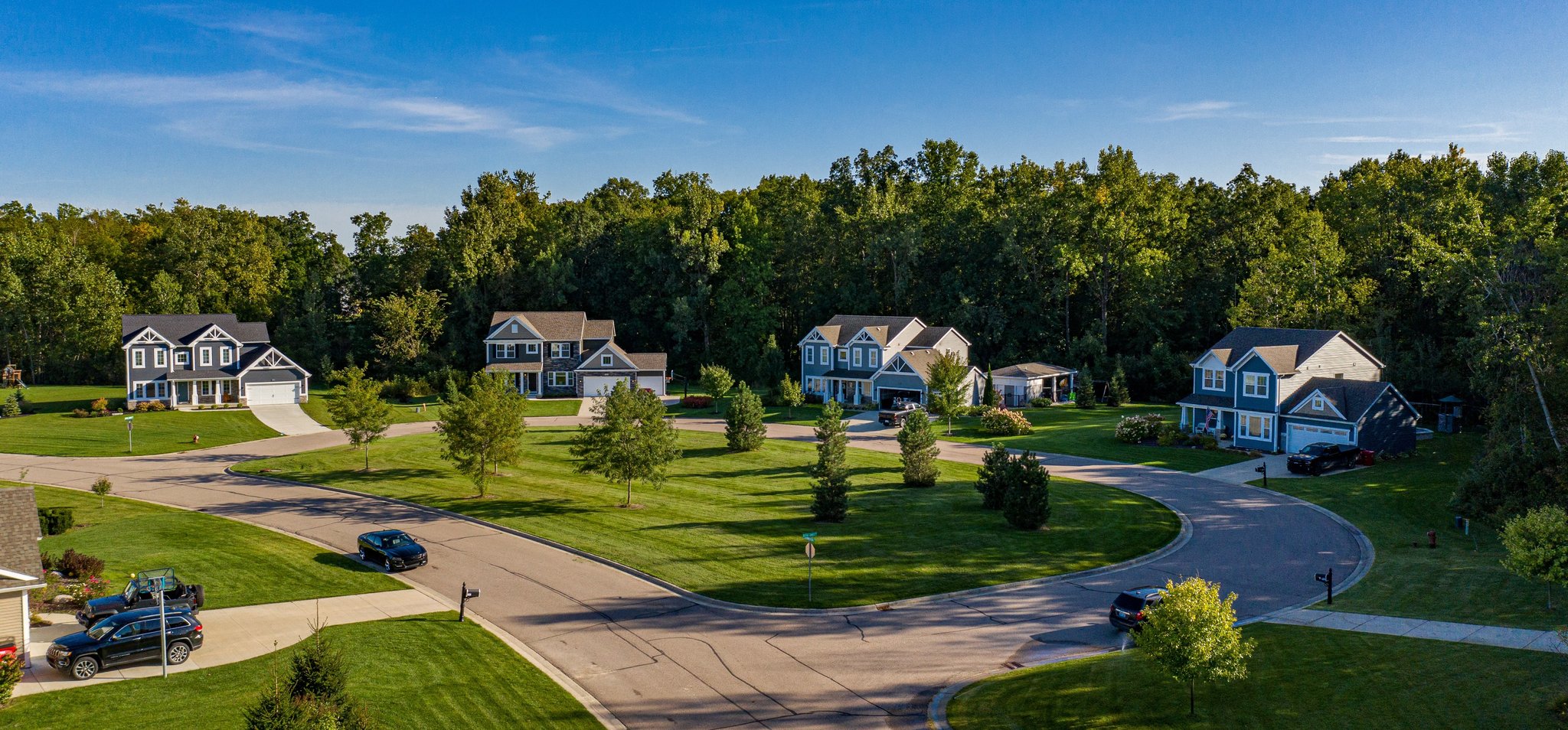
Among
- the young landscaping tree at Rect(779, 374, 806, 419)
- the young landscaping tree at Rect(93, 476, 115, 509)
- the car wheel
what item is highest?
the young landscaping tree at Rect(779, 374, 806, 419)

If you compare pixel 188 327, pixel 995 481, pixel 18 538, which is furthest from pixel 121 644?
pixel 188 327

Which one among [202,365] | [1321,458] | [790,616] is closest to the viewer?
[790,616]

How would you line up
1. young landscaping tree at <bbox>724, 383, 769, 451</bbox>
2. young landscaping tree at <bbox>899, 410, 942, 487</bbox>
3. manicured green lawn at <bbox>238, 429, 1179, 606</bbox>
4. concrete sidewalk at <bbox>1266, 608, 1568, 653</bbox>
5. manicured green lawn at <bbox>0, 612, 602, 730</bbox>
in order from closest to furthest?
manicured green lawn at <bbox>0, 612, 602, 730</bbox> < concrete sidewalk at <bbox>1266, 608, 1568, 653</bbox> < manicured green lawn at <bbox>238, 429, 1179, 606</bbox> < young landscaping tree at <bbox>899, 410, 942, 487</bbox> < young landscaping tree at <bbox>724, 383, 769, 451</bbox>

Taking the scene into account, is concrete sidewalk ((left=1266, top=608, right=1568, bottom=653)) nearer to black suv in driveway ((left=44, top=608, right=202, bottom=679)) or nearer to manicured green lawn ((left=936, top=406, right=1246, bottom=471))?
manicured green lawn ((left=936, top=406, right=1246, bottom=471))

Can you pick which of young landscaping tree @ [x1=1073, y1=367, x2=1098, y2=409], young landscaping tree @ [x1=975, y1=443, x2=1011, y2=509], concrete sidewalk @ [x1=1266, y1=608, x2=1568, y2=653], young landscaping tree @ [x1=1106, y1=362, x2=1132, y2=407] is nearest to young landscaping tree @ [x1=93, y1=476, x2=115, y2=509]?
young landscaping tree @ [x1=975, y1=443, x2=1011, y2=509]

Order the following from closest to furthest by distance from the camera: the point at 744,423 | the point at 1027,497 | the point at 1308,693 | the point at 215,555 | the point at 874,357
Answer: the point at 1308,693 < the point at 215,555 < the point at 1027,497 < the point at 744,423 < the point at 874,357

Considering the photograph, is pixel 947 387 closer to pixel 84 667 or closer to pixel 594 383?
pixel 594 383

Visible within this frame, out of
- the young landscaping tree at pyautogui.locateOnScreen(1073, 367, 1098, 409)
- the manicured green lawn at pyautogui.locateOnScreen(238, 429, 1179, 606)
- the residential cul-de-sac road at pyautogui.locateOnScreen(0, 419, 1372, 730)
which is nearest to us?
the residential cul-de-sac road at pyautogui.locateOnScreen(0, 419, 1372, 730)

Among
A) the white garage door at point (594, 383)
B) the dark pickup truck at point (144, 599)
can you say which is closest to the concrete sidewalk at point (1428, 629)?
the dark pickup truck at point (144, 599)
